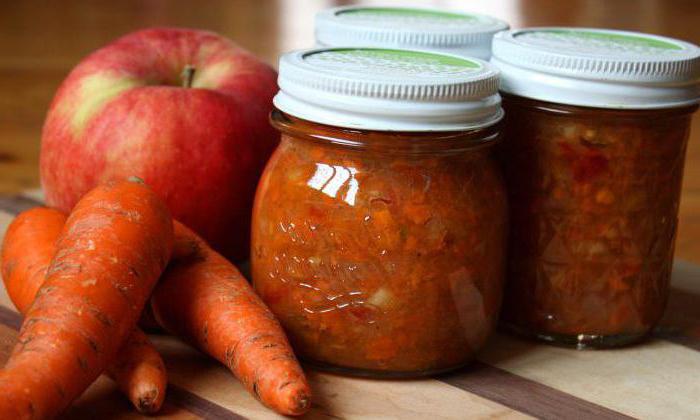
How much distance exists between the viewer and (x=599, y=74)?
1021mm

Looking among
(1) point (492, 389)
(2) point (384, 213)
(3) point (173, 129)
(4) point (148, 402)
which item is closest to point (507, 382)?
(1) point (492, 389)

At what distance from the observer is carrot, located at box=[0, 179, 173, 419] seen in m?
0.89

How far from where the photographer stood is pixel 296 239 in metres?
1.01

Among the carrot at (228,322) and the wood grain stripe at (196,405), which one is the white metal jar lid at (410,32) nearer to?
the carrot at (228,322)

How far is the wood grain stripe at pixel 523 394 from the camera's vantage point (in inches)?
38.4

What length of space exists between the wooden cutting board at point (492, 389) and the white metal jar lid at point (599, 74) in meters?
0.25

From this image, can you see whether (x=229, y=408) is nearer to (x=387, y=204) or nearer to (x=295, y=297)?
(x=295, y=297)

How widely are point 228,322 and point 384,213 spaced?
0.59ft

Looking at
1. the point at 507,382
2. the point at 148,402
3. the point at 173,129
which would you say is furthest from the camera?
the point at 173,129

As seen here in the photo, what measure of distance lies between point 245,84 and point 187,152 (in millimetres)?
115

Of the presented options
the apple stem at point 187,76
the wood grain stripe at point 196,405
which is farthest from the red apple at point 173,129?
the wood grain stripe at point 196,405

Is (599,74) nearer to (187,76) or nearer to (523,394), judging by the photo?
(523,394)

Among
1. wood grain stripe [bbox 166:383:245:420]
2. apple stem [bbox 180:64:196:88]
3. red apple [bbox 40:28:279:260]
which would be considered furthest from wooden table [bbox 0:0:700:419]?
apple stem [bbox 180:64:196:88]

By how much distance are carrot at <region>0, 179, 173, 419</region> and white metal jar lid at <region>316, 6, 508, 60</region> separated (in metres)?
0.29
